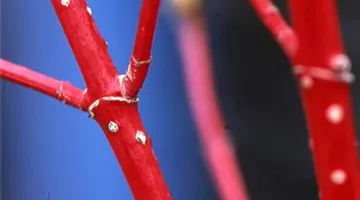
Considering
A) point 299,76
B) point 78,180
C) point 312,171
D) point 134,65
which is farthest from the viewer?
point 78,180

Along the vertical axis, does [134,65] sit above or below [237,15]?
below

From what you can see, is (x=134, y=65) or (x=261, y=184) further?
(x=261, y=184)

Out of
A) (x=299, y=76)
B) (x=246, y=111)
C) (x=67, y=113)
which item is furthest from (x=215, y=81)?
(x=299, y=76)

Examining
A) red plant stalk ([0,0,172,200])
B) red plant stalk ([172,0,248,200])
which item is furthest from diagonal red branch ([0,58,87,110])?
red plant stalk ([172,0,248,200])

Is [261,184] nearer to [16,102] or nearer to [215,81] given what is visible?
[215,81]

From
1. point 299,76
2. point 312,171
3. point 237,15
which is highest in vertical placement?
Result: point 237,15

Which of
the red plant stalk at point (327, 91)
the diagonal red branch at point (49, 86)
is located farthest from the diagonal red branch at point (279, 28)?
the diagonal red branch at point (49, 86)
